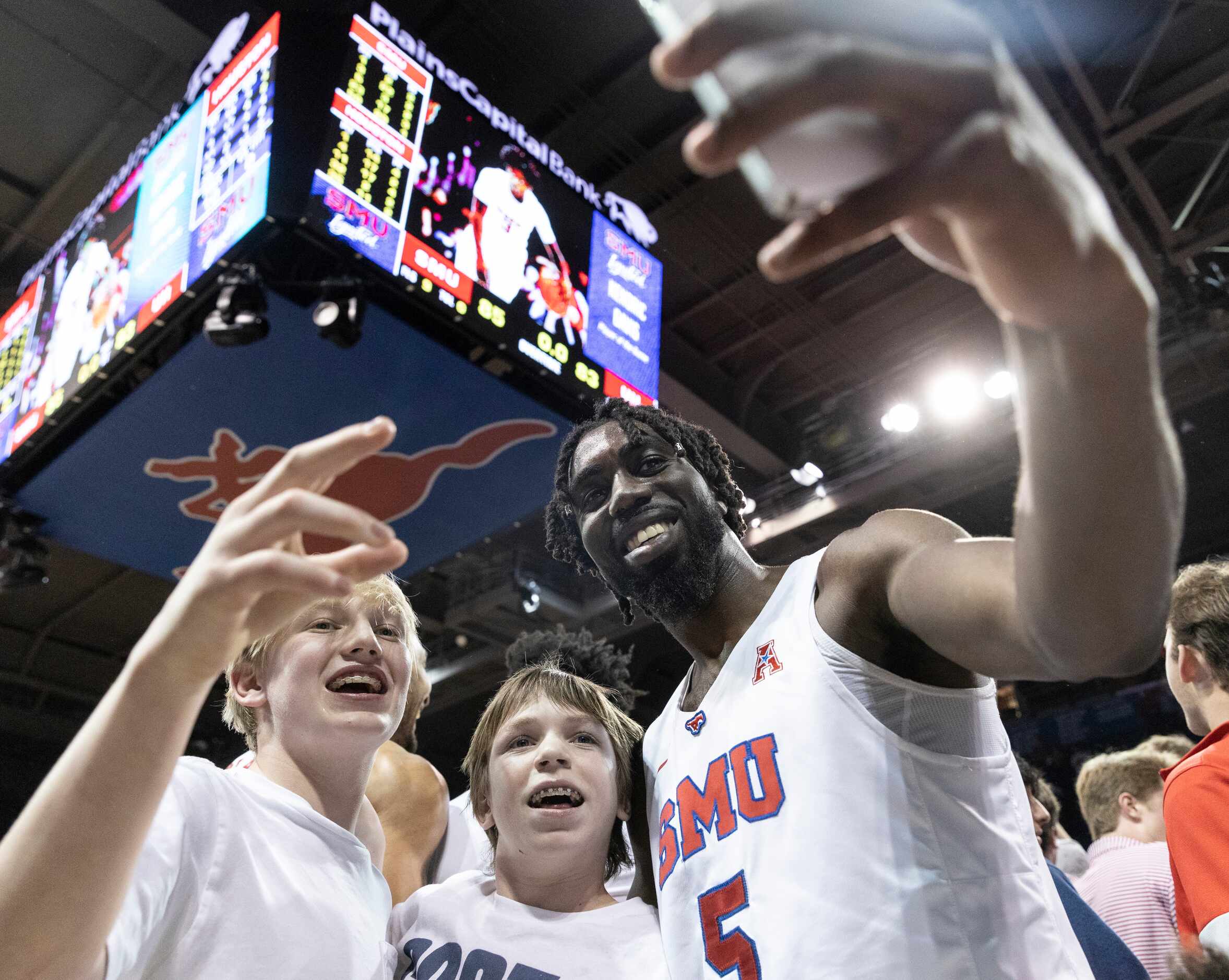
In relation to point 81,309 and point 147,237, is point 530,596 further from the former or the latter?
point 147,237

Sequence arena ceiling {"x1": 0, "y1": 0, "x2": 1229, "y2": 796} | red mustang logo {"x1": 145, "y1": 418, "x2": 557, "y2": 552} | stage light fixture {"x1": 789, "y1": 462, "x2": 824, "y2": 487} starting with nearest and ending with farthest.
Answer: red mustang logo {"x1": 145, "y1": 418, "x2": 557, "y2": 552} → arena ceiling {"x1": 0, "y1": 0, "x2": 1229, "y2": 796} → stage light fixture {"x1": 789, "y1": 462, "x2": 824, "y2": 487}

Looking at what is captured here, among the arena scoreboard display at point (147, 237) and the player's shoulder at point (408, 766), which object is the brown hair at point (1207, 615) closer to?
the player's shoulder at point (408, 766)

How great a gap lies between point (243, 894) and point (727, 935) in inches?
29.3

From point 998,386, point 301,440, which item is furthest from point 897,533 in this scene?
point 998,386

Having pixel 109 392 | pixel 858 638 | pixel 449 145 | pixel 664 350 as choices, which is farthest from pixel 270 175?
pixel 664 350

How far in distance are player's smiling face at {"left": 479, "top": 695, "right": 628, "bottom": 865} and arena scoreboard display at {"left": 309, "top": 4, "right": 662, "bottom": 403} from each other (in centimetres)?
219

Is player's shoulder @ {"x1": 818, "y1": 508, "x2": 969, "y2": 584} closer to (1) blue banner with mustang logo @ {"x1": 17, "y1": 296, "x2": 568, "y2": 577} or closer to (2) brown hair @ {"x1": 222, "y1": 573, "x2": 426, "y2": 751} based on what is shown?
(2) brown hair @ {"x1": 222, "y1": 573, "x2": 426, "y2": 751}

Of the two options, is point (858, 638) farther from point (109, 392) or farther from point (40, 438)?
point (40, 438)

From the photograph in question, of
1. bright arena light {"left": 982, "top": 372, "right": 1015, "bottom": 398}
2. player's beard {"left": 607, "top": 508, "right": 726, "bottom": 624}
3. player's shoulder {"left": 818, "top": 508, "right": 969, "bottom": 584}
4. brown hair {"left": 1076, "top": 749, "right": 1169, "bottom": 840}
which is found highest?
bright arena light {"left": 982, "top": 372, "right": 1015, "bottom": 398}

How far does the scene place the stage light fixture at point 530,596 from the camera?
8867 millimetres

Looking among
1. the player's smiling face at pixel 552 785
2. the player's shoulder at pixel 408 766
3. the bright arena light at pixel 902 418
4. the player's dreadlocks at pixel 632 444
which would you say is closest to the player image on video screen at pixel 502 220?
the player's dreadlocks at pixel 632 444

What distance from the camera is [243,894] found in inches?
56.2

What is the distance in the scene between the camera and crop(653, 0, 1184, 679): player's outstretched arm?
0.71 m

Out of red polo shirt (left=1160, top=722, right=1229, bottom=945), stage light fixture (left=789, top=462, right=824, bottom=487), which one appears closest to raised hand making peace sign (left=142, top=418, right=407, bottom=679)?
red polo shirt (left=1160, top=722, right=1229, bottom=945)
